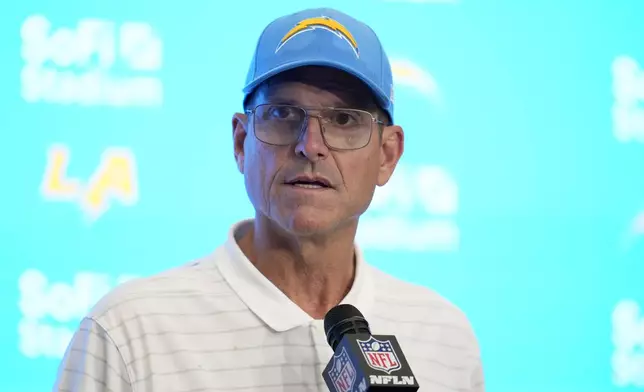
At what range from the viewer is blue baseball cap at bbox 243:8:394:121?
5.92ft

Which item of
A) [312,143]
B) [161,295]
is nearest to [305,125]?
[312,143]

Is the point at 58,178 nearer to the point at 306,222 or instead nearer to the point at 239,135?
the point at 239,135

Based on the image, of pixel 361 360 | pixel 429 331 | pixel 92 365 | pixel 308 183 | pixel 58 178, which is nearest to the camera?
pixel 361 360

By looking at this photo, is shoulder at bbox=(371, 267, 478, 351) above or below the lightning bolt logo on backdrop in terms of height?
below

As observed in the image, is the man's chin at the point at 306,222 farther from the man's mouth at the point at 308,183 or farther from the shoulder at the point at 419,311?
the shoulder at the point at 419,311

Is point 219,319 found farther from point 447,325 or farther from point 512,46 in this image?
point 512,46

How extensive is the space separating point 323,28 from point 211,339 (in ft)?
2.09

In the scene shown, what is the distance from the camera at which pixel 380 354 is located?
52.9 inches

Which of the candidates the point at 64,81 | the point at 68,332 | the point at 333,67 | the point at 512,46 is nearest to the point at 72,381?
the point at 333,67

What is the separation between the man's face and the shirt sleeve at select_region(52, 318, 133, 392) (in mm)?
386

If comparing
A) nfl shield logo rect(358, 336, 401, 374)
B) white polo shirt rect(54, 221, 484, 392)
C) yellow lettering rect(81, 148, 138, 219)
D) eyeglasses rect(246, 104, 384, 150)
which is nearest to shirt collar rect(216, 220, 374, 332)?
white polo shirt rect(54, 221, 484, 392)

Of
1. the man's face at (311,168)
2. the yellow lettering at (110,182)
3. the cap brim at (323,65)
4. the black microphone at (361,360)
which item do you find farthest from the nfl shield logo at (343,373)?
the yellow lettering at (110,182)

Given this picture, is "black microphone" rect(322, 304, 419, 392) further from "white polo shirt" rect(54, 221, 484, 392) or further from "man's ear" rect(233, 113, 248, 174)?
"man's ear" rect(233, 113, 248, 174)

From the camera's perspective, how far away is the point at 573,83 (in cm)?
309
